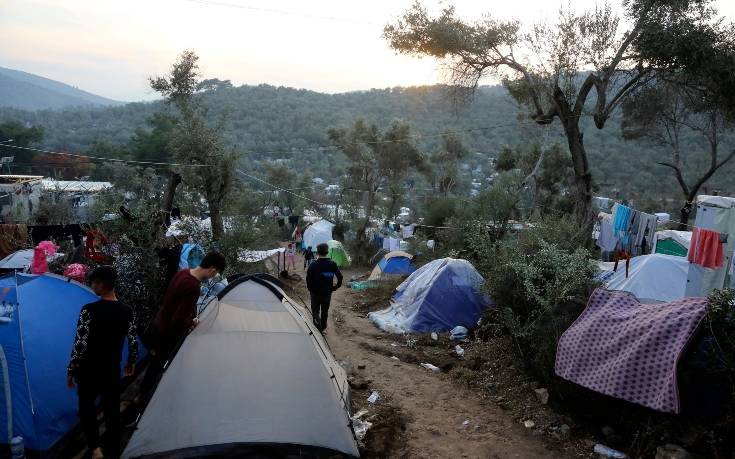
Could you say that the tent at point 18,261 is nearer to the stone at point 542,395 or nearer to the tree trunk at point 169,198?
the tree trunk at point 169,198

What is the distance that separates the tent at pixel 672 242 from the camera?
13.5 meters

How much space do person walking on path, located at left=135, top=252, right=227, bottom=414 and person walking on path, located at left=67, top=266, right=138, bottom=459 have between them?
1.53ft

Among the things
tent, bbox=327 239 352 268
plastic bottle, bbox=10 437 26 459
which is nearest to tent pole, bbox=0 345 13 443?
plastic bottle, bbox=10 437 26 459

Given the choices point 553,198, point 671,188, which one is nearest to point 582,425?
point 553,198

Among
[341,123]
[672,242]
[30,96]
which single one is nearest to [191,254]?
[672,242]

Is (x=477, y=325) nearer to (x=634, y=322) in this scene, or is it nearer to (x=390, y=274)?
(x=634, y=322)

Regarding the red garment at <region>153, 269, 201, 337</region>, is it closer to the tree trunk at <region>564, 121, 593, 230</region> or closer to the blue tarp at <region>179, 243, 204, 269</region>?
the blue tarp at <region>179, 243, 204, 269</region>

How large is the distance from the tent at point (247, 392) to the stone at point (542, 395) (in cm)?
242

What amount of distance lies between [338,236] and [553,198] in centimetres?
1385

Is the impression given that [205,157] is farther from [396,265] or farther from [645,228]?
[645,228]

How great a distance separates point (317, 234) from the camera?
31109 mm

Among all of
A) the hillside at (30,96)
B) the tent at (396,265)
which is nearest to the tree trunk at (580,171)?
the tent at (396,265)

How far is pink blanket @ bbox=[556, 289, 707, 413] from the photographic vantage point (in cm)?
464

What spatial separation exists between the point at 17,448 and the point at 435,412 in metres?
4.16
